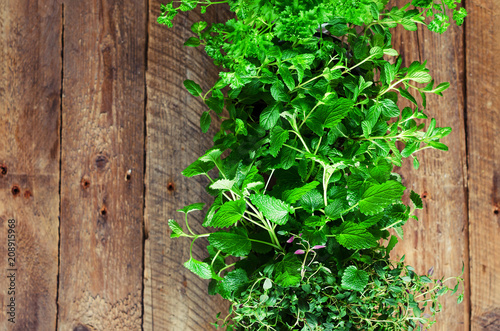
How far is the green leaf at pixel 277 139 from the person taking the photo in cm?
60

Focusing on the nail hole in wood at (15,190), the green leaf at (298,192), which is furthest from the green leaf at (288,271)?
the nail hole in wood at (15,190)

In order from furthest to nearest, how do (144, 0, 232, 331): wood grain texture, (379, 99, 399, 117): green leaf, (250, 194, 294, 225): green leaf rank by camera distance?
(144, 0, 232, 331): wood grain texture
(379, 99, 399, 117): green leaf
(250, 194, 294, 225): green leaf

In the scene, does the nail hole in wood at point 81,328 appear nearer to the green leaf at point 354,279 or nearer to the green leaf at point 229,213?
the green leaf at point 229,213

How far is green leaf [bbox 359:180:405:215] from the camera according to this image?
58cm

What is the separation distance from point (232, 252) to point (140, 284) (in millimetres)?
453

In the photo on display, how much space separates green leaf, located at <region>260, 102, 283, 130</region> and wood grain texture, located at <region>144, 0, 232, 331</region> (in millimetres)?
342

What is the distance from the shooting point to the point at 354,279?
2.01 ft

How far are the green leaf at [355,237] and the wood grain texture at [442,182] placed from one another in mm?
423

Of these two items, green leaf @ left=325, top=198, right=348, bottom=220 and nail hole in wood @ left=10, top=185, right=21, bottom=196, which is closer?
green leaf @ left=325, top=198, right=348, bottom=220

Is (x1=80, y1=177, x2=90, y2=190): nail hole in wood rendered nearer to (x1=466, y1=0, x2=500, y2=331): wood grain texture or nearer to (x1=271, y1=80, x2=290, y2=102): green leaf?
(x1=271, y1=80, x2=290, y2=102): green leaf

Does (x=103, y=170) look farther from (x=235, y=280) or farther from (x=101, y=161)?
(x=235, y=280)

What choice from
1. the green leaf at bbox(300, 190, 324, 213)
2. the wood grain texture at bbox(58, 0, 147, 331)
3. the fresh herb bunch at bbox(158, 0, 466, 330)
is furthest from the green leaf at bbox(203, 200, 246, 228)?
the wood grain texture at bbox(58, 0, 147, 331)

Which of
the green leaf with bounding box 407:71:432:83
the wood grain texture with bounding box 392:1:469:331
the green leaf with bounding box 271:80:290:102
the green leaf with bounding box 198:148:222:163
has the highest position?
the green leaf with bounding box 271:80:290:102

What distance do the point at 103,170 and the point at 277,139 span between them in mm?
551
